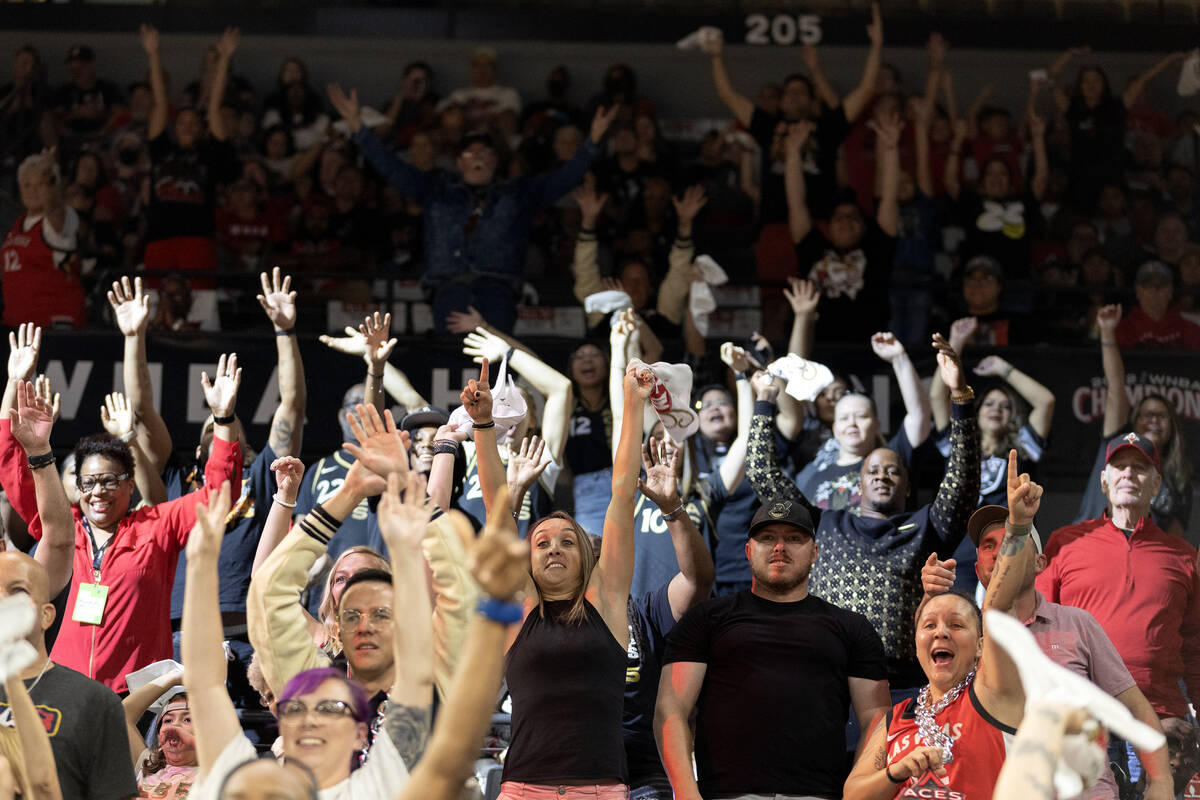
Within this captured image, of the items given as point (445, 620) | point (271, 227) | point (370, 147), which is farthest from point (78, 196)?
point (445, 620)

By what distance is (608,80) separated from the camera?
11.0m

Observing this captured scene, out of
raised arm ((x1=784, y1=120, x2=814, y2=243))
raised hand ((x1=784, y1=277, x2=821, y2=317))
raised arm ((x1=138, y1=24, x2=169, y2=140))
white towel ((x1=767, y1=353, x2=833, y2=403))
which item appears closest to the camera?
white towel ((x1=767, y1=353, x2=833, y2=403))

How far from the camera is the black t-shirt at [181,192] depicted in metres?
9.05

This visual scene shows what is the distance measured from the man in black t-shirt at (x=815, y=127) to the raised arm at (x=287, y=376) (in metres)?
3.89

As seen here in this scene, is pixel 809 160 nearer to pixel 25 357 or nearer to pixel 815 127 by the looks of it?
pixel 815 127

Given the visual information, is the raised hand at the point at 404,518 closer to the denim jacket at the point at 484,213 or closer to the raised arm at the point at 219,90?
the denim jacket at the point at 484,213

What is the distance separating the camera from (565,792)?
13.6 feet

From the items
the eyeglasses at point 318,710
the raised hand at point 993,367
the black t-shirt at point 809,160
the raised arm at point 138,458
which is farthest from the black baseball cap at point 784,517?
the black t-shirt at point 809,160

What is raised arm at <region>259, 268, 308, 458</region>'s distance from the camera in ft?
19.8

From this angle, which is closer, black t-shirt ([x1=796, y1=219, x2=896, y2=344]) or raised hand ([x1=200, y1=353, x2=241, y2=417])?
raised hand ([x1=200, y1=353, x2=241, y2=417])

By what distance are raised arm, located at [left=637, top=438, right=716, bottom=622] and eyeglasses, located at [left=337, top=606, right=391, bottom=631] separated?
4.33ft

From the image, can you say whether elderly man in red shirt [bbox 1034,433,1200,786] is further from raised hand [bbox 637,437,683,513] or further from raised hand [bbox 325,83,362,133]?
raised hand [bbox 325,83,362,133]

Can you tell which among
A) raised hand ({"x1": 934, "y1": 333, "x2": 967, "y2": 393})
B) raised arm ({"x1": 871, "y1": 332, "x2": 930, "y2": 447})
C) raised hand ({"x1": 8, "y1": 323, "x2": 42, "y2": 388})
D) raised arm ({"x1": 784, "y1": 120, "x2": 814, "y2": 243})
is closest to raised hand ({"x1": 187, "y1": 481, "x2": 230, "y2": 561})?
raised hand ({"x1": 8, "y1": 323, "x2": 42, "y2": 388})

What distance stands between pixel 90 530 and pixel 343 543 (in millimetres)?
1123
